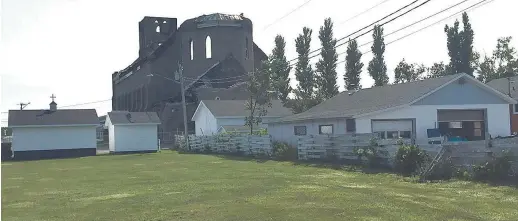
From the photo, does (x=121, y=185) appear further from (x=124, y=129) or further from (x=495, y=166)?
(x=124, y=129)

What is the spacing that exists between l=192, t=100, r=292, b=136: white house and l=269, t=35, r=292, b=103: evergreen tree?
2702 millimetres

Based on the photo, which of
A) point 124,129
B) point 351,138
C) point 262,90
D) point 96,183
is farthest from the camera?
point 124,129

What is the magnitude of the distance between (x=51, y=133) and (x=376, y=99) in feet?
96.9

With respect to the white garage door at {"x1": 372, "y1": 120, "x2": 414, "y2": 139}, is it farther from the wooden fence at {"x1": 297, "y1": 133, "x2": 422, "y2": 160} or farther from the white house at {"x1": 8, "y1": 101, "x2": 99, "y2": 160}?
the white house at {"x1": 8, "y1": 101, "x2": 99, "y2": 160}

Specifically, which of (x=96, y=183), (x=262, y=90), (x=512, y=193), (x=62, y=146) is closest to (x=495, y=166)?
(x=512, y=193)

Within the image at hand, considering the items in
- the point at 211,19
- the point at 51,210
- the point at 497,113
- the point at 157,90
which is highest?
the point at 211,19

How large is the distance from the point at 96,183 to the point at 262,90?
26934 millimetres

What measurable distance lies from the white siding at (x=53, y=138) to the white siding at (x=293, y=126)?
18.5 m

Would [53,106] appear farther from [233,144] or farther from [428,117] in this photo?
[428,117]

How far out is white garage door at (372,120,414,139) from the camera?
31453 mm

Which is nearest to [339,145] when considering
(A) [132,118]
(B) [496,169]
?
(B) [496,169]

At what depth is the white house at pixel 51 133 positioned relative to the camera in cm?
4791

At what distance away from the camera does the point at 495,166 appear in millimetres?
15578

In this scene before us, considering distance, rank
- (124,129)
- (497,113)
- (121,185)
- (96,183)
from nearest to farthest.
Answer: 1. (121,185)
2. (96,183)
3. (497,113)
4. (124,129)
